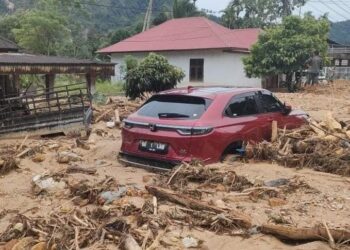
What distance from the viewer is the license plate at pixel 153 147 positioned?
7312 mm

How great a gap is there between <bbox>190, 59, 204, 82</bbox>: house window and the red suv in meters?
24.8

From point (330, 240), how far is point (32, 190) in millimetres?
4732

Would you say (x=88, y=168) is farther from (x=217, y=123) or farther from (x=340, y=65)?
(x=340, y=65)

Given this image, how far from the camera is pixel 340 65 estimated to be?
36.9 metres

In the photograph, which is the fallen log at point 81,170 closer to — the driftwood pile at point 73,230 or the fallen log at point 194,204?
the fallen log at point 194,204

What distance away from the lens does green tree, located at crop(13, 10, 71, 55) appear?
138 ft

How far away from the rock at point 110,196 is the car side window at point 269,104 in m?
3.20

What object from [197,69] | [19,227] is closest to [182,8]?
[197,69]

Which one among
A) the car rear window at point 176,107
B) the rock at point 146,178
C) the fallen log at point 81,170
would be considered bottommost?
the fallen log at point 81,170

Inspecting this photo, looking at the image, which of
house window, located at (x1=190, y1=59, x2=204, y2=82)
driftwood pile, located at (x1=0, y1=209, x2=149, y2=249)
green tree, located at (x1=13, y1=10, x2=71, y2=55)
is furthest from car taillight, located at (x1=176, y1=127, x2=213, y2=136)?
green tree, located at (x1=13, y1=10, x2=71, y2=55)

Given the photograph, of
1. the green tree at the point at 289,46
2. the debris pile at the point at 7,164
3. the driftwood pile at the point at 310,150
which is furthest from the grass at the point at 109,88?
the driftwood pile at the point at 310,150

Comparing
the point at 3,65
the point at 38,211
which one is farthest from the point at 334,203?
the point at 3,65

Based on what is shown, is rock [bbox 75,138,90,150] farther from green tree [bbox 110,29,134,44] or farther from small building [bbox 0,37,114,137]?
green tree [bbox 110,29,134,44]

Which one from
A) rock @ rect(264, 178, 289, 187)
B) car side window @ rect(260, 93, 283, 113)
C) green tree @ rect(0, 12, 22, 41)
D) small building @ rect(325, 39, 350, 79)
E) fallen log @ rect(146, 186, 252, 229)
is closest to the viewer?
fallen log @ rect(146, 186, 252, 229)
